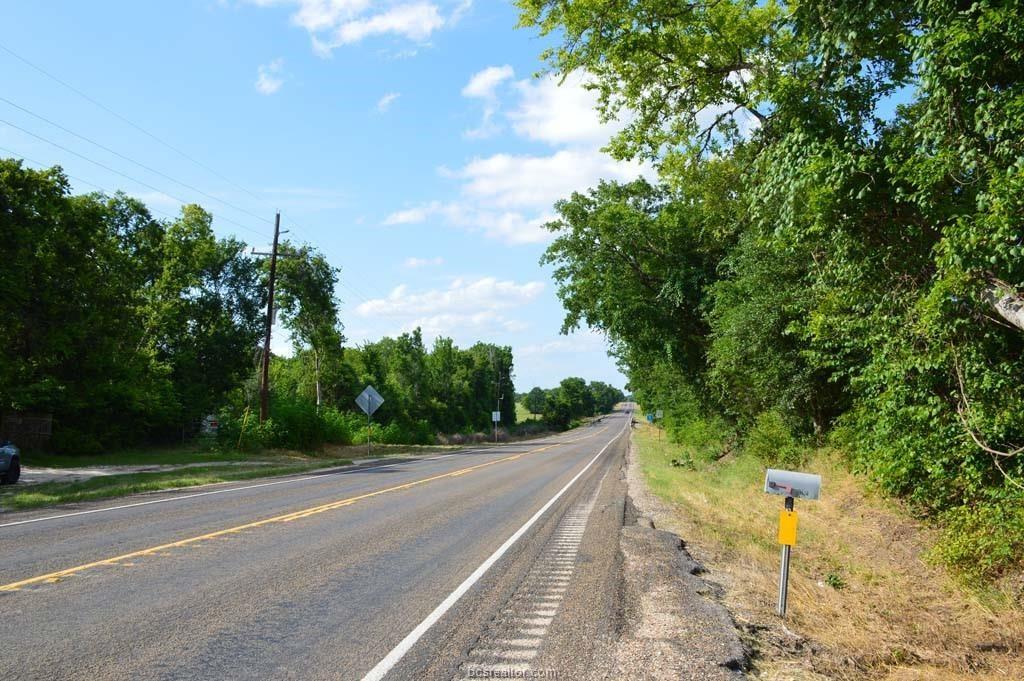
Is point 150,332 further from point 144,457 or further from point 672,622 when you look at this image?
point 672,622

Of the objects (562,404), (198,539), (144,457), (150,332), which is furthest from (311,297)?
(562,404)

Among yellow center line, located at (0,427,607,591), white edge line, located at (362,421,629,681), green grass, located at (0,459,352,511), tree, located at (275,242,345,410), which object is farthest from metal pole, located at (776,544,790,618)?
tree, located at (275,242,345,410)

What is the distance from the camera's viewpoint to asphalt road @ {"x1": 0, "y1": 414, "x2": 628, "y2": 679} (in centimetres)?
497

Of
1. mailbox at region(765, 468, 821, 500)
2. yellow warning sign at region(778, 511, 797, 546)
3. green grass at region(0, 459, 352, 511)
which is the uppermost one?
mailbox at region(765, 468, 821, 500)

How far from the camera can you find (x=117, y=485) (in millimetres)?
17969

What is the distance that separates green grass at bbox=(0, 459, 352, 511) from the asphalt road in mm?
2081

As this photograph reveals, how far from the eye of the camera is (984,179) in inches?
287

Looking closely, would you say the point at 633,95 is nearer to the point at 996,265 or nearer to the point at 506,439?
the point at 996,265

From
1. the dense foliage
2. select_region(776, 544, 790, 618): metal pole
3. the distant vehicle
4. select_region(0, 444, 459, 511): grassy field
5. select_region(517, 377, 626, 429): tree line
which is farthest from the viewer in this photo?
select_region(517, 377, 626, 429): tree line

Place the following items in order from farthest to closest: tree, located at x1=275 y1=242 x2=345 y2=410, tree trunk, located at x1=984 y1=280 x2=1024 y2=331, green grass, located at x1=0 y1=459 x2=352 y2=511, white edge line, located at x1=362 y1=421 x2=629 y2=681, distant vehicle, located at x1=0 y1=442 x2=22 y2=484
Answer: tree, located at x1=275 y1=242 x2=345 y2=410 → distant vehicle, located at x1=0 y1=442 x2=22 y2=484 → green grass, located at x1=0 y1=459 x2=352 y2=511 → tree trunk, located at x1=984 y1=280 x2=1024 y2=331 → white edge line, located at x1=362 y1=421 x2=629 y2=681

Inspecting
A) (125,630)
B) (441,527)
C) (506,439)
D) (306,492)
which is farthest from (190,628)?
(506,439)

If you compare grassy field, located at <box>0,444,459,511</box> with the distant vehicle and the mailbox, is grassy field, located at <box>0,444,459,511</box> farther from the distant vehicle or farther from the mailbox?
the mailbox

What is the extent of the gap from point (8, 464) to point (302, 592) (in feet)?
51.4

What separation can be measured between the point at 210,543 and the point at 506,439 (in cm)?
7261
